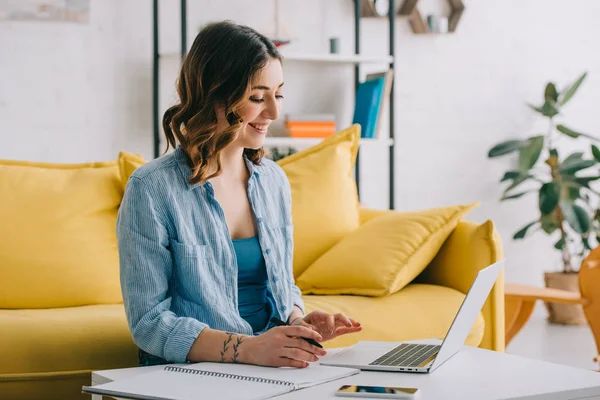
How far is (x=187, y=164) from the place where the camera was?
1507 mm

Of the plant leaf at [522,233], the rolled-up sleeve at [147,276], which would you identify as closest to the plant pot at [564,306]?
the plant leaf at [522,233]

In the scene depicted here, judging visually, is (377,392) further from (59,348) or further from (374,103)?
(374,103)

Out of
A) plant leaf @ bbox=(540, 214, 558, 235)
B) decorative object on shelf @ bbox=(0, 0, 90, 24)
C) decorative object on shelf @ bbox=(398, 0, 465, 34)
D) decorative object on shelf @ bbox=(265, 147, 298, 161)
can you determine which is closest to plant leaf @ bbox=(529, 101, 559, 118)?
plant leaf @ bbox=(540, 214, 558, 235)

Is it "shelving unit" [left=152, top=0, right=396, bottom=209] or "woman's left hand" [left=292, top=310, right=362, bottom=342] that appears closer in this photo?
"woman's left hand" [left=292, top=310, right=362, bottom=342]

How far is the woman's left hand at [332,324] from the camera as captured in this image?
1.35 metres

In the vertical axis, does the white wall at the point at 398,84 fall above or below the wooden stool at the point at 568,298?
above

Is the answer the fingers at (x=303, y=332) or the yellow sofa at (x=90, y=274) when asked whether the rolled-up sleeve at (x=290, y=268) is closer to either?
the yellow sofa at (x=90, y=274)

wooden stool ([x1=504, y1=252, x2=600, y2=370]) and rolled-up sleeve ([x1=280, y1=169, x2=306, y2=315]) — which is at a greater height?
rolled-up sleeve ([x1=280, y1=169, x2=306, y2=315])

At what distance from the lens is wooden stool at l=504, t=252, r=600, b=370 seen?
2.78 metres

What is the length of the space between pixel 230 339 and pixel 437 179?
3.16 meters

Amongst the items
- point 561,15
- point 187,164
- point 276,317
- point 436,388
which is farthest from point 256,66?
point 561,15

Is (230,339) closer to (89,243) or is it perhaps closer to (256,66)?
(256,66)

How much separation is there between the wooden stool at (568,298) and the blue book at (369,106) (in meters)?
0.94

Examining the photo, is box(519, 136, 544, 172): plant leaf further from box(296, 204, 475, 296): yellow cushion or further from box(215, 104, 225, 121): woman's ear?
box(215, 104, 225, 121): woman's ear
